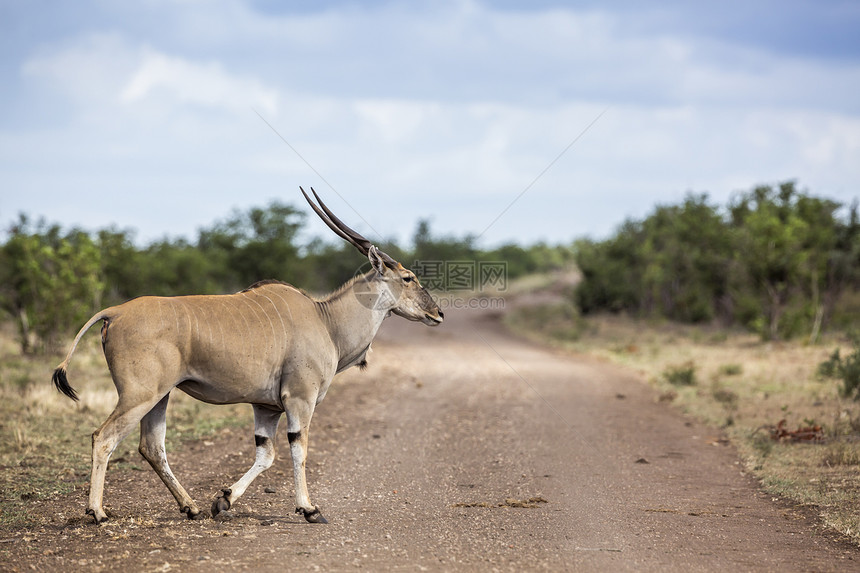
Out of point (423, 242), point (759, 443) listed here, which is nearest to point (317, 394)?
point (759, 443)

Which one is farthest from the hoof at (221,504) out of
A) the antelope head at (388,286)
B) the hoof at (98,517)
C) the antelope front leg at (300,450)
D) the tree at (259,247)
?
the tree at (259,247)

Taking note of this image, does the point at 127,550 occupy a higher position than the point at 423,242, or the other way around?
the point at 423,242

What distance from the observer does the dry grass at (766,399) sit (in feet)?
27.6

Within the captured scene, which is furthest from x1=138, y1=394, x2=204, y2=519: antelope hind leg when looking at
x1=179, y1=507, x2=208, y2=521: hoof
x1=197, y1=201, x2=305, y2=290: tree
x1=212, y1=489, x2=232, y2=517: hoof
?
x1=197, y1=201, x2=305, y2=290: tree

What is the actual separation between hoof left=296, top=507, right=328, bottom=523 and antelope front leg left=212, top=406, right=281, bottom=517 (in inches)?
19.3

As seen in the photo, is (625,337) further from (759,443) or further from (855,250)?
(759,443)

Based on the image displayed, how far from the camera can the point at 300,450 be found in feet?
21.7

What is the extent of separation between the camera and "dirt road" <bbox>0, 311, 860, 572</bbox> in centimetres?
558

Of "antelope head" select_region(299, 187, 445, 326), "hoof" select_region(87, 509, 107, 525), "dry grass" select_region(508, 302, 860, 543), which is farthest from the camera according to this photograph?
"dry grass" select_region(508, 302, 860, 543)

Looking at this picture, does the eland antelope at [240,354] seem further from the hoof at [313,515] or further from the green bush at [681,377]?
the green bush at [681,377]

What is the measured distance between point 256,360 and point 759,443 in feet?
24.1

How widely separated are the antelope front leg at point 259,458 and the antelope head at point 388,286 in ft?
4.72

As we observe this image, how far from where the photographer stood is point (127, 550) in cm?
552

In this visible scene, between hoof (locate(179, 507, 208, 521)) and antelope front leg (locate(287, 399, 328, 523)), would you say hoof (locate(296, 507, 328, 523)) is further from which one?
hoof (locate(179, 507, 208, 521))
